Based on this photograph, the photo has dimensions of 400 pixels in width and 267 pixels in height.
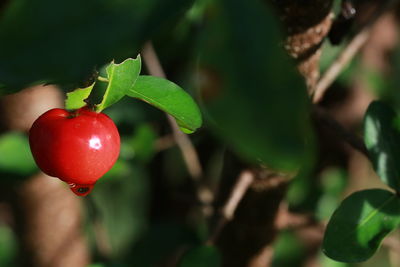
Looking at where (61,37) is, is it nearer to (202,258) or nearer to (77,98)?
(77,98)

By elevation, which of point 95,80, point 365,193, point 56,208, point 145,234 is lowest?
point 145,234

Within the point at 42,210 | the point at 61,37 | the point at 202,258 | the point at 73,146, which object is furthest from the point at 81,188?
the point at 42,210

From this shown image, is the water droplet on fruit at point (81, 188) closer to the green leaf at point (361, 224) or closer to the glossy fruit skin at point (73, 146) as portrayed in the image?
the glossy fruit skin at point (73, 146)

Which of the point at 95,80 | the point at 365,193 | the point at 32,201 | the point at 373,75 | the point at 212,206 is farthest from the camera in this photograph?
the point at 373,75

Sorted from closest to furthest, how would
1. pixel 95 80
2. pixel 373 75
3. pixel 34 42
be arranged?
1. pixel 34 42
2. pixel 95 80
3. pixel 373 75

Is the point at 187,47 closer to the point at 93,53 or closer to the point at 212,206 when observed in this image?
the point at 212,206

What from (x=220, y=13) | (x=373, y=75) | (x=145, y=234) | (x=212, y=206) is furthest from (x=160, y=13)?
(x=373, y=75)

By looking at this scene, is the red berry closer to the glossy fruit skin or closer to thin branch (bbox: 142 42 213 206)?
the glossy fruit skin

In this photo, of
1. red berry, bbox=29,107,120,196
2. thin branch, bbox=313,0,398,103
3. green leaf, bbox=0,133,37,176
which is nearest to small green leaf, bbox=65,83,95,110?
red berry, bbox=29,107,120,196
